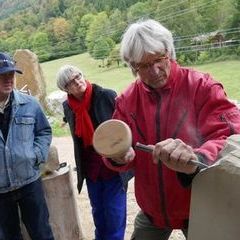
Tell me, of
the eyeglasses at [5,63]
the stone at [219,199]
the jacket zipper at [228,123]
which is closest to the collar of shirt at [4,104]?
the eyeglasses at [5,63]

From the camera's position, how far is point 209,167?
1.15m

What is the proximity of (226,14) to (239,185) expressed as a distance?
13.3 m

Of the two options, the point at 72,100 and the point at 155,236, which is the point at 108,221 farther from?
the point at 155,236

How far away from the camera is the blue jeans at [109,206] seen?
3.29 metres

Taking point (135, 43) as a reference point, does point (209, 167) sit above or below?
below

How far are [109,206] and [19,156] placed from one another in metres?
0.91

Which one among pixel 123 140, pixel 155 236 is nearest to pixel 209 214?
pixel 123 140

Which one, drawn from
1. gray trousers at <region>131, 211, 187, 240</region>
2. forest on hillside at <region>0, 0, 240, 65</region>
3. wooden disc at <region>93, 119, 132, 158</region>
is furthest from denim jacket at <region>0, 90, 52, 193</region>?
forest on hillside at <region>0, 0, 240, 65</region>

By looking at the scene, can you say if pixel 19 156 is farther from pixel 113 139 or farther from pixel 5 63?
pixel 113 139

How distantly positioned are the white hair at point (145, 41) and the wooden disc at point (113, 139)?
0.32m

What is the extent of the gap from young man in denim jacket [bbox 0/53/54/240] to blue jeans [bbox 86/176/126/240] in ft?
1.51

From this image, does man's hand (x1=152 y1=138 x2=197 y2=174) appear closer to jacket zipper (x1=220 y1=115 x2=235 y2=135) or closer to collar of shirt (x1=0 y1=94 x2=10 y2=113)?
jacket zipper (x1=220 y1=115 x2=235 y2=135)

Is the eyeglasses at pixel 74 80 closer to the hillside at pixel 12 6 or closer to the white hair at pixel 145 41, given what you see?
the white hair at pixel 145 41

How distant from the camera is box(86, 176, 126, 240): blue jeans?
3291 mm
